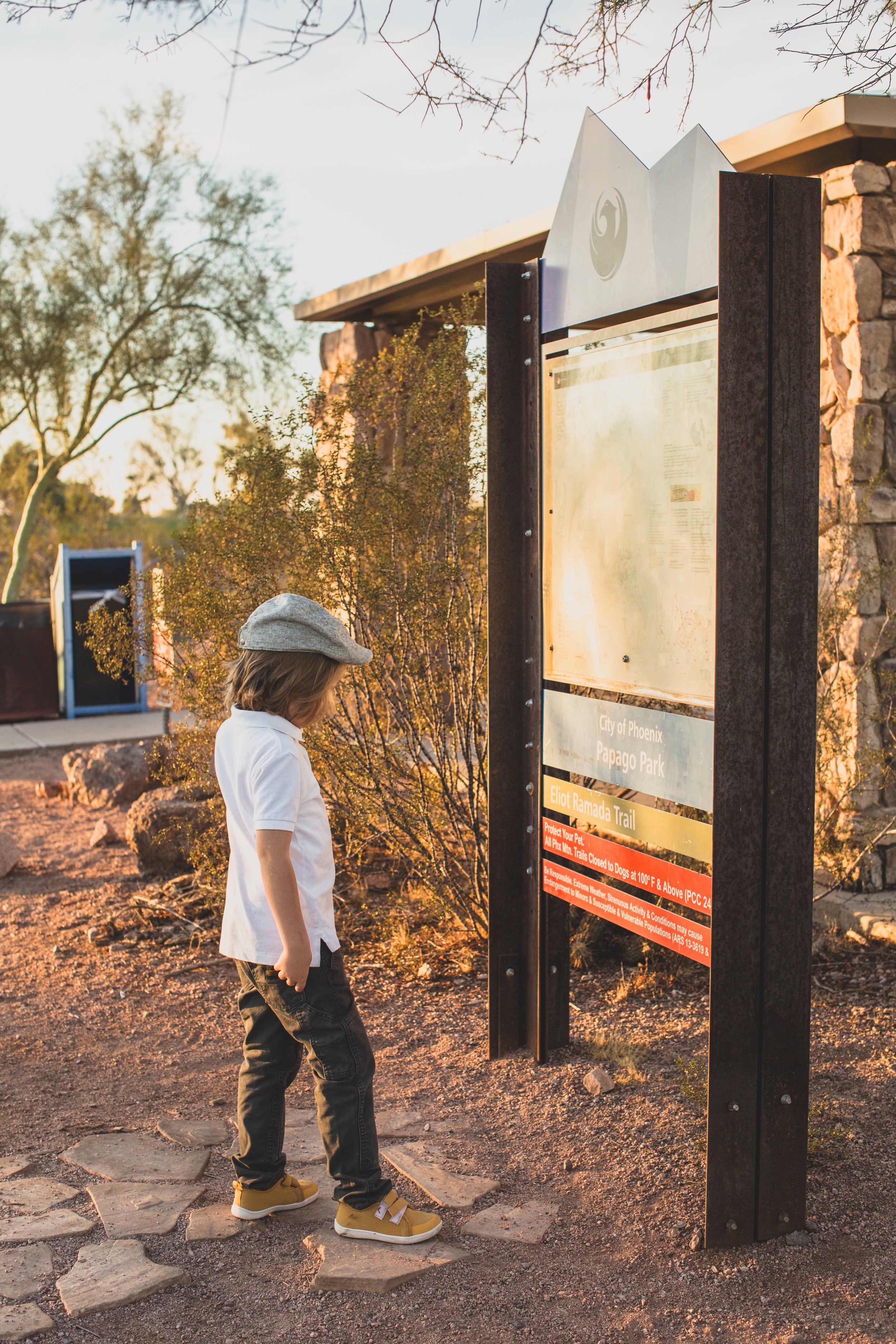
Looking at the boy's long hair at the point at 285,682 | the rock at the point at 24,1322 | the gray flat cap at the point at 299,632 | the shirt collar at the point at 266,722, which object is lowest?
the rock at the point at 24,1322

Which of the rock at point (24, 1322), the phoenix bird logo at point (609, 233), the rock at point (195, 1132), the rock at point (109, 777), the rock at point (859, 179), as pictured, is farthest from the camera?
the rock at point (109, 777)

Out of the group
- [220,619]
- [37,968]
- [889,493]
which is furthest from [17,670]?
[889,493]

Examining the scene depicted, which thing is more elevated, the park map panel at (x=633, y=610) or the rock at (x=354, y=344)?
the rock at (x=354, y=344)

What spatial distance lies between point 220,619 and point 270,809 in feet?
6.71

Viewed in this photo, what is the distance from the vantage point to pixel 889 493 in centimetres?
512

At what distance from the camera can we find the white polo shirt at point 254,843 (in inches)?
104

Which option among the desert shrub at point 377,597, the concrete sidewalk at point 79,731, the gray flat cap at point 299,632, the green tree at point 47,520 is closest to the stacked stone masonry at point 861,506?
the desert shrub at point 377,597

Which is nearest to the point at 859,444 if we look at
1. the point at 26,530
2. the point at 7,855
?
the point at 7,855

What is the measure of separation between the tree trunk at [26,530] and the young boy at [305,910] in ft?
50.5

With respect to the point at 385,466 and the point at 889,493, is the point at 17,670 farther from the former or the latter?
the point at 889,493

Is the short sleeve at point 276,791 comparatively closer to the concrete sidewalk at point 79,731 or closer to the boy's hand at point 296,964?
the boy's hand at point 296,964

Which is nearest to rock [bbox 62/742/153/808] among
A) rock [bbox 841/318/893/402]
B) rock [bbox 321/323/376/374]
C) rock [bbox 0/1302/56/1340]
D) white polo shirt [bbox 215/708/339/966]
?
rock [bbox 321/323/376/374]

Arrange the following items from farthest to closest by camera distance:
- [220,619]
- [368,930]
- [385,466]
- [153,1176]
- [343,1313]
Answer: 1. [368,930]
2. [385,466]
3. [220,619]
4. [153,1176]
5. [343,1313]

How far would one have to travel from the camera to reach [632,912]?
3166 mm
